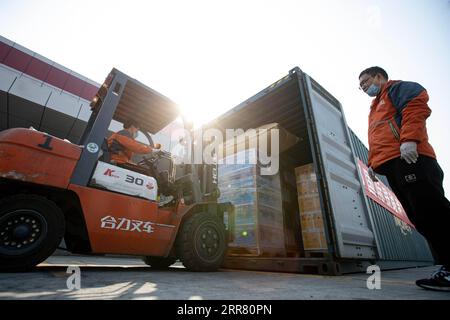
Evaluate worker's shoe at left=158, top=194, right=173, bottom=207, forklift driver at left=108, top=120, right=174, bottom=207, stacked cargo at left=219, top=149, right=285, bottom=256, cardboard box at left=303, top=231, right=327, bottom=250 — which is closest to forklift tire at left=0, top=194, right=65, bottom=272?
forklift driver at left=108, top=120, right=174, bottom=207

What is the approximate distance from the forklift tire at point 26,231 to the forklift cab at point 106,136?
0.36m

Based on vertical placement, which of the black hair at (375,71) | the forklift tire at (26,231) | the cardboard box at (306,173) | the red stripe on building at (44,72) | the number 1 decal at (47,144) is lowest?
the forklift tire at (26,231)

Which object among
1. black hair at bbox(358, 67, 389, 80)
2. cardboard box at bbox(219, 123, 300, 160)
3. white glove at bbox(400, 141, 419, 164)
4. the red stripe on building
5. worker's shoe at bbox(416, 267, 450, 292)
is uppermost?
the red stripe on building

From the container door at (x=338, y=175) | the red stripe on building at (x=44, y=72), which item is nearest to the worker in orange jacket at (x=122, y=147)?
the container door at (x=338, y=175)

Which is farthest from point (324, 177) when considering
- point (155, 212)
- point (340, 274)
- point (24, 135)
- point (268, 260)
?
point (24, 135)

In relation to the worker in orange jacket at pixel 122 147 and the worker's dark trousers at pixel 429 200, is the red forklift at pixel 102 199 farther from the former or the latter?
the worker's dark trousers at pixel 429 200

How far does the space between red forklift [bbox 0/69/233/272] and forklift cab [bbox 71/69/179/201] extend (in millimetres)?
11

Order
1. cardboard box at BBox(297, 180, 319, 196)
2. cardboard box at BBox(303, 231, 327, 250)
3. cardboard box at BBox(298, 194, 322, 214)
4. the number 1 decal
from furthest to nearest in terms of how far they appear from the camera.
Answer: cardboard box at BBox(297, 180, 319, 196)
cardboard box at BBox(298, 194, 322, 214)
cardboard box at BBox(303, 231, 327, 250)
the number 1 decal

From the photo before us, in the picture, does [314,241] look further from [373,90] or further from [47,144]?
[47,144]

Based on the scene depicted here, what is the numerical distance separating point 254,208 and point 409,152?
228 cm

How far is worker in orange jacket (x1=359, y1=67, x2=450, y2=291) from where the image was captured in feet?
5.66

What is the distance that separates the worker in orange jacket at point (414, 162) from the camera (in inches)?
67.9

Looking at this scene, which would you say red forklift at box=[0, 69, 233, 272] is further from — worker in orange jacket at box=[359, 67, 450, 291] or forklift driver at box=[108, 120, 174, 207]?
worker in orange jacket at box=[359, 67, 450, 291]
